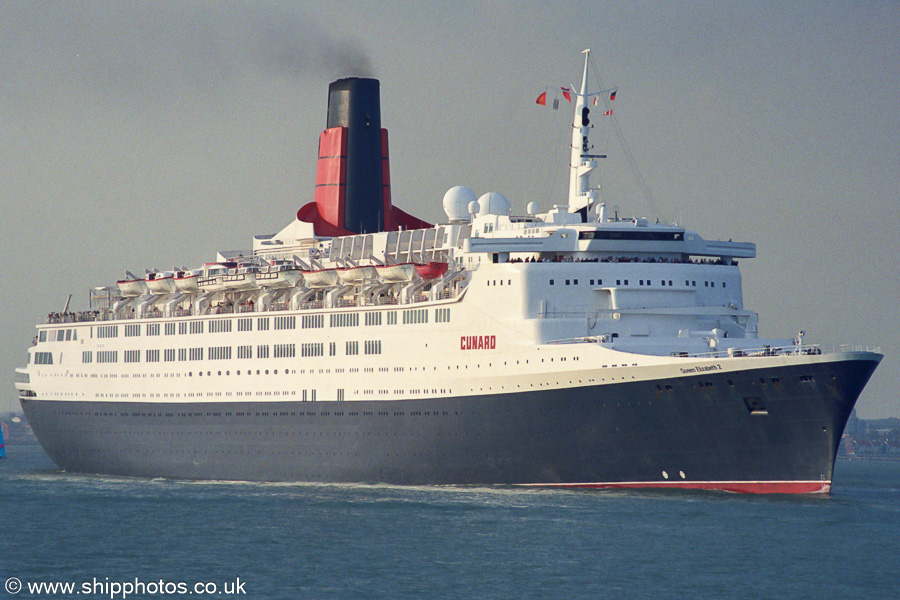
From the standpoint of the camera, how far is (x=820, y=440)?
40.9 m

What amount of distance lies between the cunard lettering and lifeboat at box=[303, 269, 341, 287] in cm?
816

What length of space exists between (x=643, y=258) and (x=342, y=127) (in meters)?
20.5

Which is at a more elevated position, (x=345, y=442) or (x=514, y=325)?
(x=514, y=325)

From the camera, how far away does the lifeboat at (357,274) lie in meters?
52.1

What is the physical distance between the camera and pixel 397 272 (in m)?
50.4

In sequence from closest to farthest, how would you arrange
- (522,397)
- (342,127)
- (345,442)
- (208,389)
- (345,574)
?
(345,574) < (522,397) < (345,442) < (208,389) < (342,127)

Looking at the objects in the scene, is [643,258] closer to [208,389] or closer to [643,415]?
[643,415]

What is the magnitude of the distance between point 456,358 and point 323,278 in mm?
8748

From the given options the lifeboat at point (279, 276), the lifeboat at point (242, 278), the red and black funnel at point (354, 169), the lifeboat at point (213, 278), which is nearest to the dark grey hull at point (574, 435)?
the lifeboat at point (279, 276)

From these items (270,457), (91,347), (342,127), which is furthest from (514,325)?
(91,347)

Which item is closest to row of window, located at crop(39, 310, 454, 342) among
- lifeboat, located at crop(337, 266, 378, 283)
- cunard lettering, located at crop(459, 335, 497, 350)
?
cunard lettering, located at crop(459, 335, 497, 350)

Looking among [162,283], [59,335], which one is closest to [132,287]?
[162,283]

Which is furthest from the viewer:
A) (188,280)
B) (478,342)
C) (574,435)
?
(188,280)

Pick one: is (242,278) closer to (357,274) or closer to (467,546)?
(357,274)
